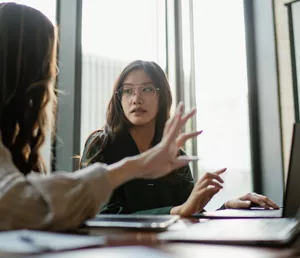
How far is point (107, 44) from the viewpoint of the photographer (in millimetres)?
2375

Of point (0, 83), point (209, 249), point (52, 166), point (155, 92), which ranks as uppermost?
Answer: point (155, 92)

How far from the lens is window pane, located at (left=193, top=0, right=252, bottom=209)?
2.93 meters

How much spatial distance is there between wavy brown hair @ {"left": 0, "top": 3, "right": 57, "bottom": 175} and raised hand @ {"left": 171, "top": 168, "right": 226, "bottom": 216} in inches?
19.6

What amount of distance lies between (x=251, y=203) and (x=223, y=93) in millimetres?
1707

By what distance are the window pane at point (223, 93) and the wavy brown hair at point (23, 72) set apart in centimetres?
207

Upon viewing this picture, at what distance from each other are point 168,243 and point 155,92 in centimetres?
122

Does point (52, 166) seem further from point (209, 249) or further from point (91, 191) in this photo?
point (209, 249)

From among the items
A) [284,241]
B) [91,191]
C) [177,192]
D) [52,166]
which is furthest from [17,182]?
[52,166]

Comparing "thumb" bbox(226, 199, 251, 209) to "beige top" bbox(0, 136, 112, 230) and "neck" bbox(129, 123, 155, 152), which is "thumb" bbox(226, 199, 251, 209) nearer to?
"neck" bbox(129, 123, 155, 152)

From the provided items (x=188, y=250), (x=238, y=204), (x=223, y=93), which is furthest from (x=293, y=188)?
(x=223, y=93)

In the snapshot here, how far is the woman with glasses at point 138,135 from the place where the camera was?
1585 mm

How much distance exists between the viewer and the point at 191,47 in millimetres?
3090

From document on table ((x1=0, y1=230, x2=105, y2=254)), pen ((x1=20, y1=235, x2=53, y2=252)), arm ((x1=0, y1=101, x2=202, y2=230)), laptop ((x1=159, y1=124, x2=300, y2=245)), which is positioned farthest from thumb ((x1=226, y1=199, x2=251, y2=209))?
pen ((x1=20, y1=235, x2=53, y2=252))

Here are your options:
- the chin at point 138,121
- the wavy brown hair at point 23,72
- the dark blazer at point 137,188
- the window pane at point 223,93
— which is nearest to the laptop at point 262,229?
the wavy brown hair at point 23,72
